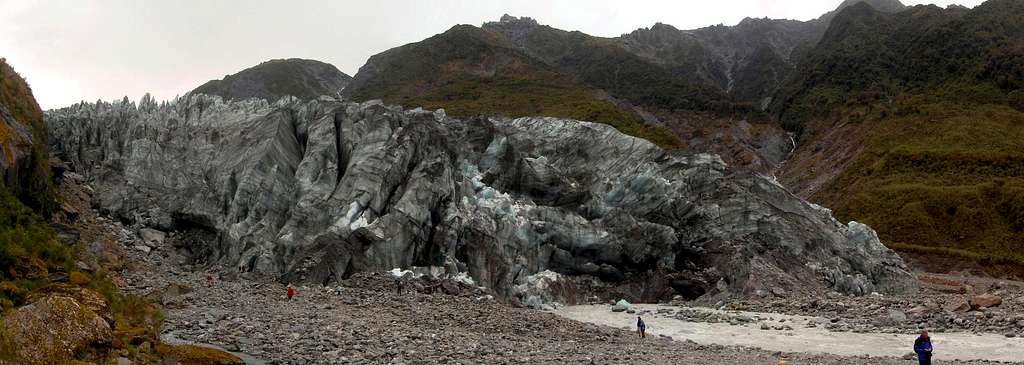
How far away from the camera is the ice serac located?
148ft

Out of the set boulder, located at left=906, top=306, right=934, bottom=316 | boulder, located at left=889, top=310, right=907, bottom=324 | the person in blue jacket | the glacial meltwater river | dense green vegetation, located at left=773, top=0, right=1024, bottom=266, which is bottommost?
the glacial meltwater river

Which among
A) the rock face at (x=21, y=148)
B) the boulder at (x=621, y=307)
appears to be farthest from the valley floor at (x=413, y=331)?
the rock face at (x=21, y=148)

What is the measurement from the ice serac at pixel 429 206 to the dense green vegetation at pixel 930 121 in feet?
120

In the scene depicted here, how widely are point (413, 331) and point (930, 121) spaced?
4607 inches

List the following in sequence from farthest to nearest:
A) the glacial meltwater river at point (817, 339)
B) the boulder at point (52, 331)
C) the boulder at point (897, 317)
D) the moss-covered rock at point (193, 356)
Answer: the boulder at point (897, 317), the glacial meltwater river at point (817, 339), the moss-covered rock at point (193, 356), the boulder at point (52, 331)

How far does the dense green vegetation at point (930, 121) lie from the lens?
8344 centimetres

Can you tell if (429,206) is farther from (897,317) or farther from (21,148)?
(897,317)

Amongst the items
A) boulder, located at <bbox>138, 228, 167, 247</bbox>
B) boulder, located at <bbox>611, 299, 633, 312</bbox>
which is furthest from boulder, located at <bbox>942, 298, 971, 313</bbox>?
boulder, located at <bbox>138, 228, 167, 247</bbox>

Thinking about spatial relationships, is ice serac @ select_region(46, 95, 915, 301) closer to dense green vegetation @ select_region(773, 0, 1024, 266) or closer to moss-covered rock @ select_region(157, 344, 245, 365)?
moss-covered rock @ select_region(157, 344, 245, 365)

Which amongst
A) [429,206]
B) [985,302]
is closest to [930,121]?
[985,302]

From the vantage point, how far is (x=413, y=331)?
1030 inches

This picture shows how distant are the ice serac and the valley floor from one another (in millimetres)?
5644

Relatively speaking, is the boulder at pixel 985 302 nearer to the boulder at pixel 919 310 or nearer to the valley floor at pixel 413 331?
the boulder at pixel 919 310

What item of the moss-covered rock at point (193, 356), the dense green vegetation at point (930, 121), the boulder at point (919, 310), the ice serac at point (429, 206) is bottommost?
the moss-covered rock at point (193, 356)
